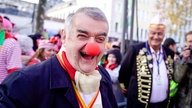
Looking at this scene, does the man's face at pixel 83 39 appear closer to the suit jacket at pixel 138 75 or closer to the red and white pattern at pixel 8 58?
the red and white pattern at pixel 8 58

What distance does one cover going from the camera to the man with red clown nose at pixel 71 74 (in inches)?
53.9

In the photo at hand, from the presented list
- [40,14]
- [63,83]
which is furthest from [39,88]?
[40,14]

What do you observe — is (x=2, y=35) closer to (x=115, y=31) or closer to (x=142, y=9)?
(x=115, y=31)

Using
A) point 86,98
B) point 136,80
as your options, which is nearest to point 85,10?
point 86,98

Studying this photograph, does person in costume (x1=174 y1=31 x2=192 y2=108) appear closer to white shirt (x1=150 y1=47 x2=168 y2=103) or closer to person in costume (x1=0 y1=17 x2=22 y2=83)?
white shirt (x1=150 y1=47 x2=168 y2=103)

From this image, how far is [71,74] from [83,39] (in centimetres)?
22

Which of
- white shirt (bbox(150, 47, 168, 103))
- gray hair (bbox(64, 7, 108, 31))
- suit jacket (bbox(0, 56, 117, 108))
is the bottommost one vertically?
white shirt (bbox(150, 47, 168, 103))

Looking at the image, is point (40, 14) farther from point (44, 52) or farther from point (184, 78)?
point (184, 78)

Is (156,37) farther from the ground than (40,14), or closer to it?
closer to it

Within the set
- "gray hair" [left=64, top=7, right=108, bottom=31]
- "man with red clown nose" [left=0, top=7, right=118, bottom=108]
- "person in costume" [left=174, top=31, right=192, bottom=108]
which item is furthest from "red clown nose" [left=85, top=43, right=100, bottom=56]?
"person in costume" [left=174, top=31, right=192, bottom=108]

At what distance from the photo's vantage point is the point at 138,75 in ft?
11.2

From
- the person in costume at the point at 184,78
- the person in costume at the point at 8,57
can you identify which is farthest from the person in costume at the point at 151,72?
the person in costume at the point at 8,57

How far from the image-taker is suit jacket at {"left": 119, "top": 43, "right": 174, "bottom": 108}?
3.36 m

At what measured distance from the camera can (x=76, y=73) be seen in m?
1.47
